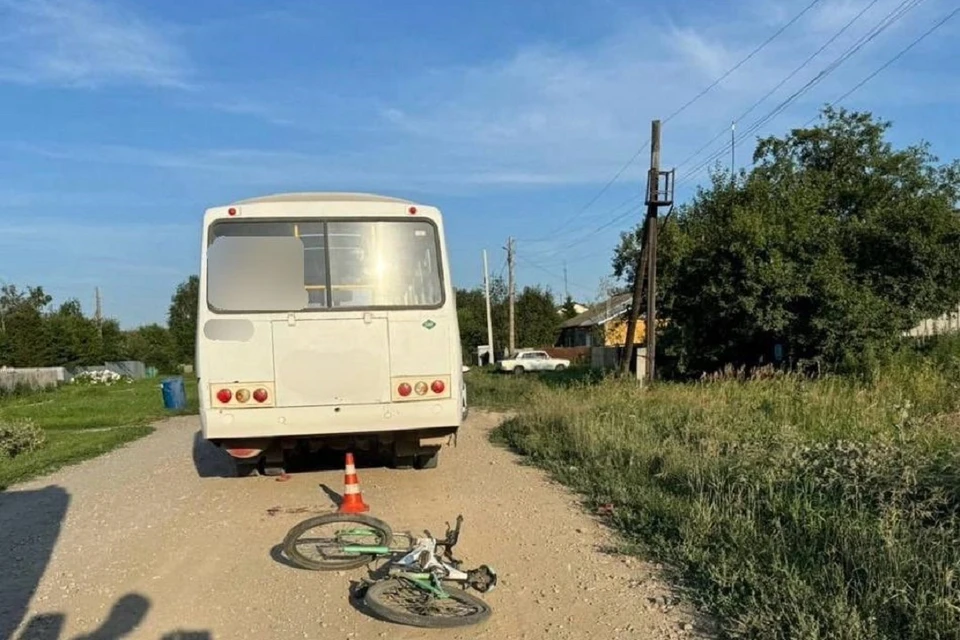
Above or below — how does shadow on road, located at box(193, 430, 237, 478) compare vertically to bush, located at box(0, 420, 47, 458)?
below

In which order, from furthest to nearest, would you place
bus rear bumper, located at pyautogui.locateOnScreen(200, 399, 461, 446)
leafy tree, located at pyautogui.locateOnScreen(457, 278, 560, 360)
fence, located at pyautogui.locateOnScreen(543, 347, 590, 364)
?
leafy tree, located at pyautogui.locateOnScreen(457, 278, 560, 360), fence, located at pyautogui.locateOnScreen(543, 347, 590, 364), bus rear bumper, located at pyautogui.locateOnScreen(200, 399, 461, 446)

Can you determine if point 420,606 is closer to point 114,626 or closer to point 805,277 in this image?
point 114,626

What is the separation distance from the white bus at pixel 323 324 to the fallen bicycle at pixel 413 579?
2223 millimetres

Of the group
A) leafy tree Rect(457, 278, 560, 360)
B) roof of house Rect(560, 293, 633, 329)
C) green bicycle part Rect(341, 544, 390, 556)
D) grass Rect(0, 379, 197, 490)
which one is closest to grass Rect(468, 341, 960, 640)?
green bicycle part Rect(341, 544, 390, 556)

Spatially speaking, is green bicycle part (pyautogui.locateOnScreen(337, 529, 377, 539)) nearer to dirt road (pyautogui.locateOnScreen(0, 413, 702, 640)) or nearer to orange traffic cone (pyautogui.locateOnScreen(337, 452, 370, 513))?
dirt road (pyautogui.locateOnScreen(0, 413, 702, 640))

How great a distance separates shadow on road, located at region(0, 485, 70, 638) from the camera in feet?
16.9

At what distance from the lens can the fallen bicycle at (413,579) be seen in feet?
14.9

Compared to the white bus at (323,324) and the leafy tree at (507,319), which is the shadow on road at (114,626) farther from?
the leafy tree at (507,319)

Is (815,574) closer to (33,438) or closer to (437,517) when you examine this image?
(437,517)

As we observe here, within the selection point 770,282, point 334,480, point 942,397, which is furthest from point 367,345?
point 770,282

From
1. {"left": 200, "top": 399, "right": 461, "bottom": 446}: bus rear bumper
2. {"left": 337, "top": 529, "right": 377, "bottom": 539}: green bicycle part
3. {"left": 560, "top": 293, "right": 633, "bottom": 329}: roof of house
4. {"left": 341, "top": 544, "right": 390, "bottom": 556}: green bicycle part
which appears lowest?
{"left": 341, "top": 544, "right": 390, "bottom": 556}: green bicycle part

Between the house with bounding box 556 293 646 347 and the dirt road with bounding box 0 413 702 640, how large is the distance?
30.2m

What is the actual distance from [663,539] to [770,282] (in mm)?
16955

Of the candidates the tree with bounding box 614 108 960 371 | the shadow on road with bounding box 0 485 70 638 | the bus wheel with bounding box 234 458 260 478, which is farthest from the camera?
the tree with bounding box 614 108 960 371
